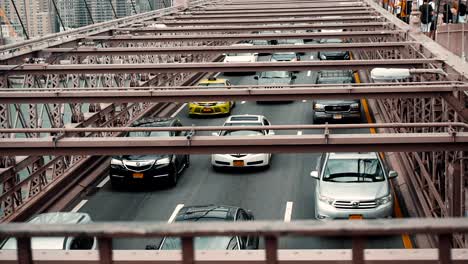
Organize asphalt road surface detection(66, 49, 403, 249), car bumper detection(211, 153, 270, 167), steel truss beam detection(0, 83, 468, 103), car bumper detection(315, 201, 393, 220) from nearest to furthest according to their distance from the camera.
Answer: steel truss beam detection(0, 83, 468, 103)
car bumper detection(315, 201, 393, 220)
asphalt road surface detection(66, 49, 403, 249)
car bumper detection(211, 153, 270, 167)

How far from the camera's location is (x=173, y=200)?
2367 cm

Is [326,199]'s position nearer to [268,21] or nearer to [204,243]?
[204,243]

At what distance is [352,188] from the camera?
2000 cm

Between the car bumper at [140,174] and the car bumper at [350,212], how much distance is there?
23.5ft

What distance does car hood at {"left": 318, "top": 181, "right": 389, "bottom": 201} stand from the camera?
1944cm

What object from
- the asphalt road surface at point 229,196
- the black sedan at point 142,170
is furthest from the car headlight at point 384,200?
the black sedan at point 142,170

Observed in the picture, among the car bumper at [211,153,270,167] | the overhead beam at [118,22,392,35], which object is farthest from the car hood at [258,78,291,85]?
the car bumper at [211,153,270,167]

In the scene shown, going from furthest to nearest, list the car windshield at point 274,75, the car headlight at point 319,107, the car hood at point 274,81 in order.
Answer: the car windshield at point 274,75 → the car hood at point 274,81 → the car headlight at point 319,107

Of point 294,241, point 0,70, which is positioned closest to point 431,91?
point 294,241

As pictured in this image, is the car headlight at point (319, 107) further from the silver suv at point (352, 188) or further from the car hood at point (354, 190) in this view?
the car hood at point (354, 190)

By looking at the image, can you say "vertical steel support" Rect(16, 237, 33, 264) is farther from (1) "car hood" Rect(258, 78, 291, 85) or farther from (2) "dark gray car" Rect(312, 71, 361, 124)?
(1) "car hood" Rect(258, 78, 291, 85)

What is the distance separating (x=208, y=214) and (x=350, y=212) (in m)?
4.33

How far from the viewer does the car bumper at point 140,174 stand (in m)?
24.8

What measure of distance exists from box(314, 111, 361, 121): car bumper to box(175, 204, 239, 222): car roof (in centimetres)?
1680
